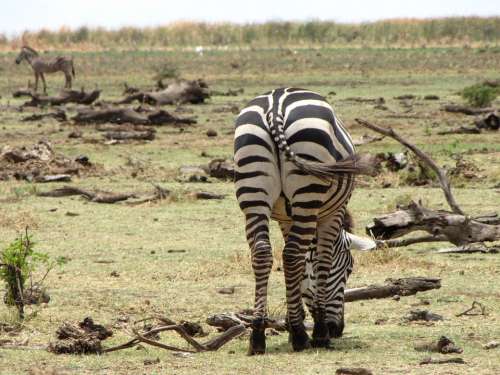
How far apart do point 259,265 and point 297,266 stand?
1.04 feet

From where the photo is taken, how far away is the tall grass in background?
64.2 m

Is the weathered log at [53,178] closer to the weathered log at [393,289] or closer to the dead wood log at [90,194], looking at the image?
the dead wood log at [90,194]

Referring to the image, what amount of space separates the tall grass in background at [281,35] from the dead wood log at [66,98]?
111 feet

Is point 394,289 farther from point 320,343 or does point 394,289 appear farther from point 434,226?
point 434,226

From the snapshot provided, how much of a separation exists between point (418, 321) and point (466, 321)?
33 centimetres

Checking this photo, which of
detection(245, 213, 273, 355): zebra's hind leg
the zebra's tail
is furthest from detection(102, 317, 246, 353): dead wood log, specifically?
the zebra's tail

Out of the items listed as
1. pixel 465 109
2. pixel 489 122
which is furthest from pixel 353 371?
pixel 465 109

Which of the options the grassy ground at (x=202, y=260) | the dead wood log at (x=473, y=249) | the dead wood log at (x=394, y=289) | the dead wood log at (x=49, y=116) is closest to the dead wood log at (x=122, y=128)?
the grassy ground at (x=202, y=260)

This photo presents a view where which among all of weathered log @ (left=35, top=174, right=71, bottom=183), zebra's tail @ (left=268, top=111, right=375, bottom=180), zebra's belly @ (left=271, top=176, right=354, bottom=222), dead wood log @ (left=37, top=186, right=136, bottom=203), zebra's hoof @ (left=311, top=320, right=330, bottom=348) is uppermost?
zebra's tail @ (left=268, top=111, right=375, bottom=180)

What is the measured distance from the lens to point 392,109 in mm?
26594

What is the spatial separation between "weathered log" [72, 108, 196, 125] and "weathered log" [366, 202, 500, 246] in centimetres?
1233

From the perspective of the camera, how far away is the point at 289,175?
7.36m

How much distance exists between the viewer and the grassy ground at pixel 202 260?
718 centimetres

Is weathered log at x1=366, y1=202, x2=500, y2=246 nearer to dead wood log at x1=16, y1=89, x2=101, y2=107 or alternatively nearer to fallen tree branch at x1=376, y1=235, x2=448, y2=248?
fallen tree branch at x1=376, y1=235, x2=448, y2=248
